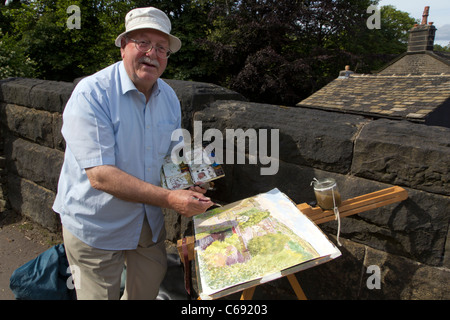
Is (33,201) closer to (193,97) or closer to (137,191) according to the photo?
(193,97)

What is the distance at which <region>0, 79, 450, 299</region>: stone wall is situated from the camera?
5.67 ft

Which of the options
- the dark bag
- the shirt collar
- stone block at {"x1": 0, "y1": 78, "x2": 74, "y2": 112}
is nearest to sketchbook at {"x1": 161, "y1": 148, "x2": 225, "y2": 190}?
the shirt collar

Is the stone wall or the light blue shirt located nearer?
the light blue shirt

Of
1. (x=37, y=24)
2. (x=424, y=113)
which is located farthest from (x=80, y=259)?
(x=37, y=24)

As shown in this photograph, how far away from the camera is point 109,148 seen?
164cm

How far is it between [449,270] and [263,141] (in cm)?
124

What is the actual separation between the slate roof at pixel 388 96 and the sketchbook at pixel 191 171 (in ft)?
30.0

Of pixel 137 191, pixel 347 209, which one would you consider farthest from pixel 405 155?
pixel 137 191

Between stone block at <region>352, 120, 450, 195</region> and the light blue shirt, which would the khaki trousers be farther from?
stone block at <region>352, 120, 450, 195</region>

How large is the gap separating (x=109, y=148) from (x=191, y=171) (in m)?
0.45

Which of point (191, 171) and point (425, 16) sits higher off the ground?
point (425, 16)

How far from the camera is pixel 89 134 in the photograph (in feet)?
5.27

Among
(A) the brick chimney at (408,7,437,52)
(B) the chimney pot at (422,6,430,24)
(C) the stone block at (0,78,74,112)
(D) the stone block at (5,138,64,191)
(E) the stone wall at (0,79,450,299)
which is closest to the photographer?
(E) the stone wall at (0,79,450,299)
